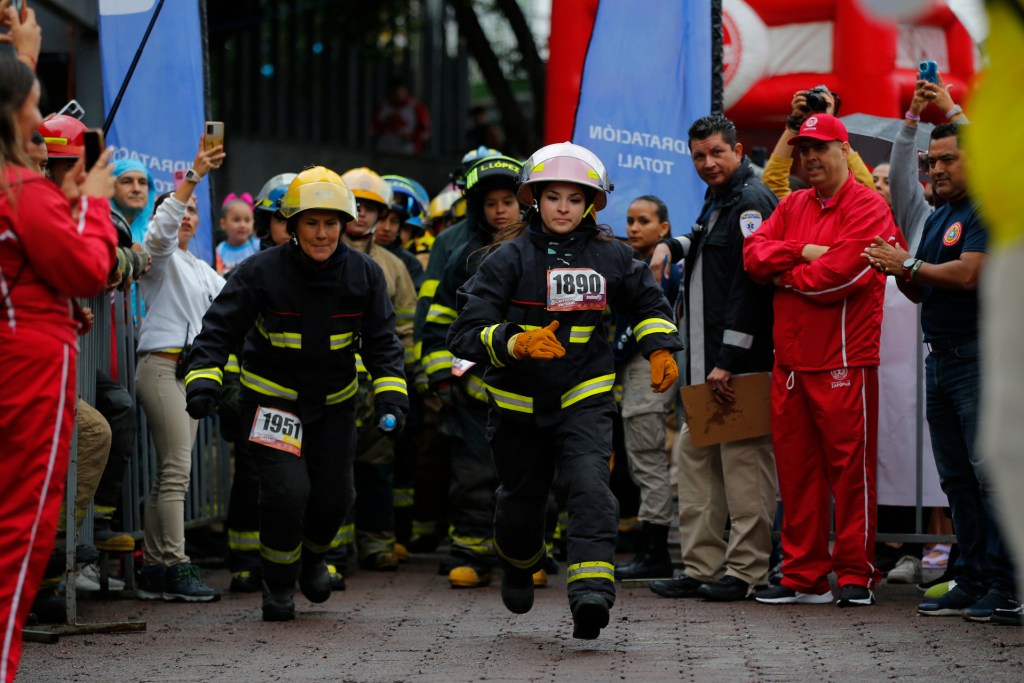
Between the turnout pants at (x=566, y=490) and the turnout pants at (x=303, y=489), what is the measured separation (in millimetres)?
944

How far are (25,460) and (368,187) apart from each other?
526cm

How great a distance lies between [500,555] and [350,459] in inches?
41.9

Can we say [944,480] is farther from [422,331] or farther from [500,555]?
[422,331]

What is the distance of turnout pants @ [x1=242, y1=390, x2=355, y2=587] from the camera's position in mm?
7141

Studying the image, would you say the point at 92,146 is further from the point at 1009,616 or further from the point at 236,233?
the point at 236,233

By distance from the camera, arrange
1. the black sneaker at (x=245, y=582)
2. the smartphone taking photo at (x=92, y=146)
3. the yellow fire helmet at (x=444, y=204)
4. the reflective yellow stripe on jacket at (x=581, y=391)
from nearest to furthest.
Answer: the smartphone taking photo at (x=92, y=146), the reflective yellow stripe on jacket at (x=581, y=391), the black sneaker at (x=245, y=582), the yellow fire helmet at (x=444, y=204)

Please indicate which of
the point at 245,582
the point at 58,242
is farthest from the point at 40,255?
the point at 245,582

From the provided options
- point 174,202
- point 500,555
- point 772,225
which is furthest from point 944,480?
point 174,202

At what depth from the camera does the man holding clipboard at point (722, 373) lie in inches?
314

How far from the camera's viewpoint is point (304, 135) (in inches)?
870

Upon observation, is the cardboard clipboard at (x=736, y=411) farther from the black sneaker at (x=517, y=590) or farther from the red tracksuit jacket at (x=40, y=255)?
the red tracksuit jacket at (x=40, y=255)

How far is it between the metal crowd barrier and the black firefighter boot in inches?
101

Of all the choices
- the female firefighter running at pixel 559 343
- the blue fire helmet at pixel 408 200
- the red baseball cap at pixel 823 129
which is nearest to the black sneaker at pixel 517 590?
the female firefighter running at pixel 559 343

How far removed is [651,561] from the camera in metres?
8.82
